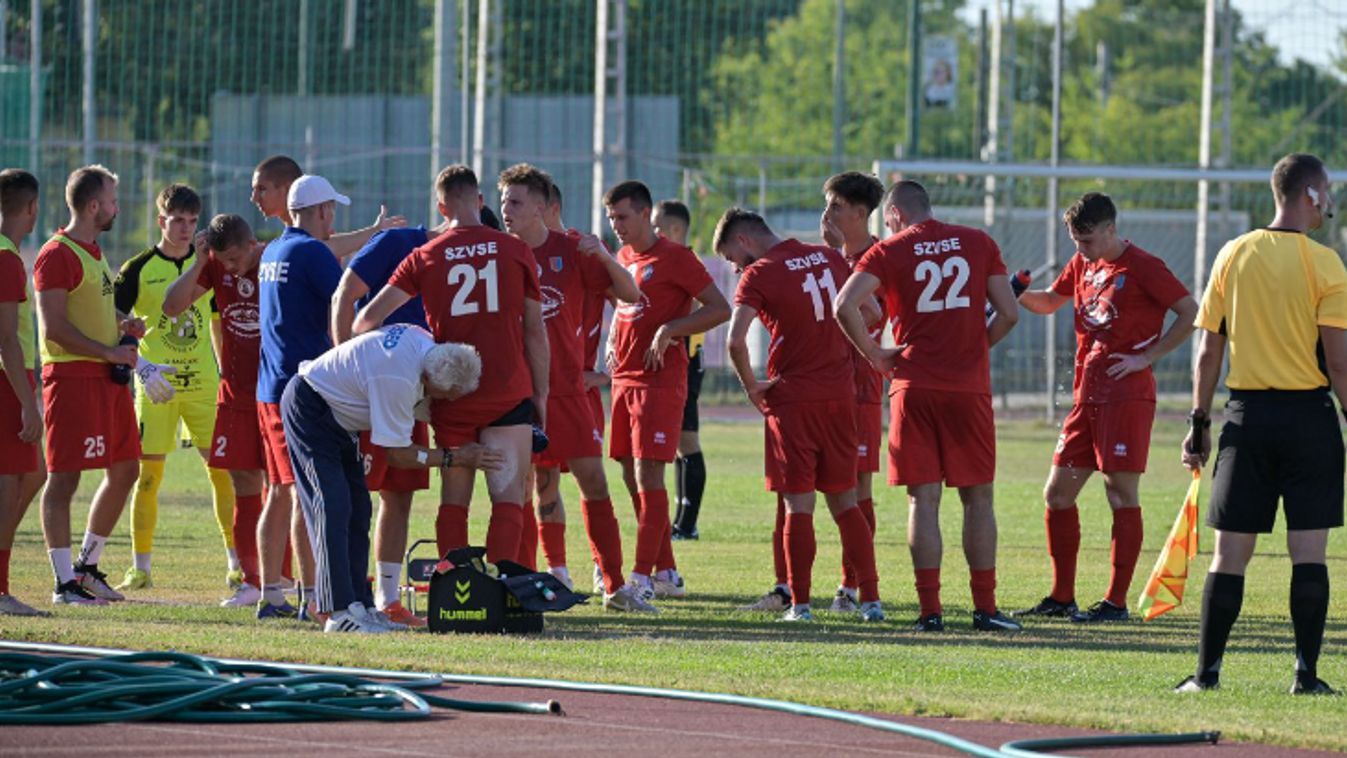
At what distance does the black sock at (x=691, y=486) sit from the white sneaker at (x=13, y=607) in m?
5.81

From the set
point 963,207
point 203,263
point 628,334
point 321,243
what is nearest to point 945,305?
point 628,334

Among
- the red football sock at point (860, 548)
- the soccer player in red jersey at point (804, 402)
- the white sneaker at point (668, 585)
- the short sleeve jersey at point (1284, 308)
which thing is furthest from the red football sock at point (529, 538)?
the short sleeve jersey at point (1284, 308)

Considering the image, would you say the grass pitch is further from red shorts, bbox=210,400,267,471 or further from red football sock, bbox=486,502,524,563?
red shorts, bbox=210,400,267,471

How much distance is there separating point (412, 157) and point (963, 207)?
806 centimetres

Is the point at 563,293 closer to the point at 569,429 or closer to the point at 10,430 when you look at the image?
the point at 569,429

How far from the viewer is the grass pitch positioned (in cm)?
823

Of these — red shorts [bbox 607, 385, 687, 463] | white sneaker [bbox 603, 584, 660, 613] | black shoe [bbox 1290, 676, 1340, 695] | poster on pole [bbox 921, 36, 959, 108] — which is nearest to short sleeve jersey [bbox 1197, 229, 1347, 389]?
black shoe [bbox 1290, 676, 1340, 695]

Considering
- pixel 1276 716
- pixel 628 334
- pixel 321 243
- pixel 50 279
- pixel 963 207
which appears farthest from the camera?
pixel 963 207

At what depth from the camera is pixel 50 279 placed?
1141cm

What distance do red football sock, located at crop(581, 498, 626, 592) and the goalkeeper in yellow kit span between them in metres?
2.14

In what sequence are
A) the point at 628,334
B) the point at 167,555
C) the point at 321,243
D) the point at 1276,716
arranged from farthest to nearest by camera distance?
the point at 167,555 → the point at 628,334 → the point at 321,243 → the point at 1276,716

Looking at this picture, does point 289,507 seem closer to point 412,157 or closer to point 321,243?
point 321,243

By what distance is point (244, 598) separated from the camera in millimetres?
11688

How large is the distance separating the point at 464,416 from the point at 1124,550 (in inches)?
150
